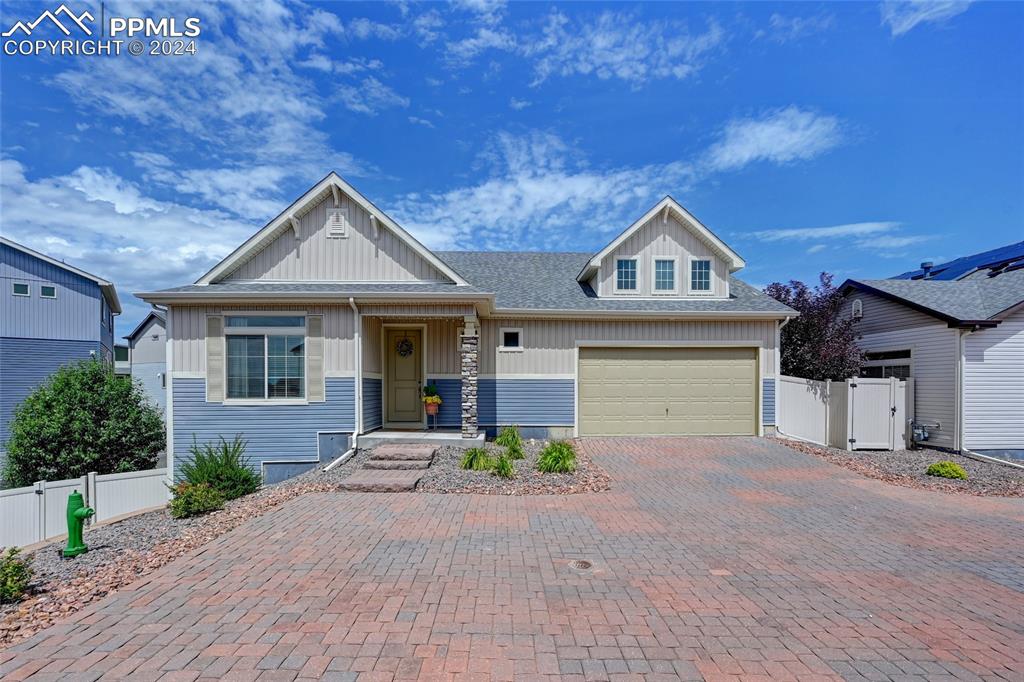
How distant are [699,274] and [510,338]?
5.80m

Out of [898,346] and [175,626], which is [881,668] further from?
[898,346]

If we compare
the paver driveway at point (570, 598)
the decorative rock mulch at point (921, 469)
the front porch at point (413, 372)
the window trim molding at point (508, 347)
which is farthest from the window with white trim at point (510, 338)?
the decorative rock mulch at point (921, 469)

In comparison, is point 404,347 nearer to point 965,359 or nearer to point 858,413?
point 858,413

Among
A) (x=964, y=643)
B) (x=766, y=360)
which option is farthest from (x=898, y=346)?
(x=964, y=643)

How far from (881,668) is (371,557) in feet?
14.7

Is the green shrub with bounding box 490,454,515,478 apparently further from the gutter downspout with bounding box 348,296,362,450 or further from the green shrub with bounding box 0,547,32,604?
the green shrub with bounding box 0,547,32,604

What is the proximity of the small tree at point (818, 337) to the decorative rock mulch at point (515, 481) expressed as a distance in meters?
7.81

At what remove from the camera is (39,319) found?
17.6 metres

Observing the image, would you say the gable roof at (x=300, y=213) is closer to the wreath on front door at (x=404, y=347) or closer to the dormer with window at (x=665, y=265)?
the wreath on front door at (x=404, y=347)

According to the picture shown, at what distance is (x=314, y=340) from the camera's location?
1063cm

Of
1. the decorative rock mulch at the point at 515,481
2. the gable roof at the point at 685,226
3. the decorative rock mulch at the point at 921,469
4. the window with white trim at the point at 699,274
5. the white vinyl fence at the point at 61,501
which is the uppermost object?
the gable roof at the point at 685,226

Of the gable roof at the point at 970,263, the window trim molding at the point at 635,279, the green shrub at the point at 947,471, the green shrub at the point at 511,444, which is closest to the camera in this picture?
the green shrub at the point at 947,471

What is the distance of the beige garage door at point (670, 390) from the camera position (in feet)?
41.1

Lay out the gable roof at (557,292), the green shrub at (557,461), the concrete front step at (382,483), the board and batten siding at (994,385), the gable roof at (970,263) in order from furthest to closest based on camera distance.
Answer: the gable roof at (970,263)
the gable roof at (557,292)
the board and batten siding at (994,385)
the green shrub at (557,461)
the concrete front step at (382,483)
